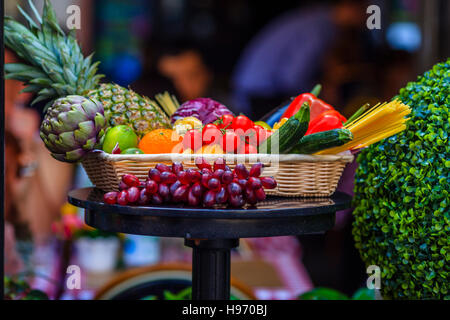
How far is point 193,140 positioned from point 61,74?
0.75m

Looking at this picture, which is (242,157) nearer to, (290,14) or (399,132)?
(399,132)

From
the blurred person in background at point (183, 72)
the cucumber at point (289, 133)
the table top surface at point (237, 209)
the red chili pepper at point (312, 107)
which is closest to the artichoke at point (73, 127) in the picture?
the table top surface at point (237, 209)

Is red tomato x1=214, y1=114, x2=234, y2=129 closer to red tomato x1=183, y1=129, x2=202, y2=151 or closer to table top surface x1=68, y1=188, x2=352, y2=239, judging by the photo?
red tomato x1=183, y1=129, x2=202, y2=151

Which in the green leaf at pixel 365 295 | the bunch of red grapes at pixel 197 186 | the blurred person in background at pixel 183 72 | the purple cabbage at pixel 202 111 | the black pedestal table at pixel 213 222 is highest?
the blurred person in background at pixel 183 72

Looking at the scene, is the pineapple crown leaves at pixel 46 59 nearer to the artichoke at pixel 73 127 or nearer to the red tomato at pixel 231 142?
the artichoke at pixel 73 127

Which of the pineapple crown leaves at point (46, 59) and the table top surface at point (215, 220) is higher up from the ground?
the pineapple crown leaves at point (46, 59)

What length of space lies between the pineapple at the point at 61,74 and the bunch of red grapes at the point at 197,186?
466 mm

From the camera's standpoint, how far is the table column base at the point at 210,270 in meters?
1.62

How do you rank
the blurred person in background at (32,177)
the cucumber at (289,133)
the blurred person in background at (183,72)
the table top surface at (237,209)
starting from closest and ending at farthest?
the table top surface at (237,209)
the cucumber at (289,133)
the blurred person in background at (32,177)
the blurred person in background at (183,72)

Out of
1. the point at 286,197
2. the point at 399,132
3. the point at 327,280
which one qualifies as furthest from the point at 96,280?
the point at 399,132

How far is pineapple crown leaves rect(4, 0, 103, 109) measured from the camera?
6.77 feet

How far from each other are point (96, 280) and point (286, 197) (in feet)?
7.08

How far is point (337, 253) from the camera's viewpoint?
169 inches

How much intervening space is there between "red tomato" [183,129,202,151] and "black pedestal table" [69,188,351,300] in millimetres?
260
